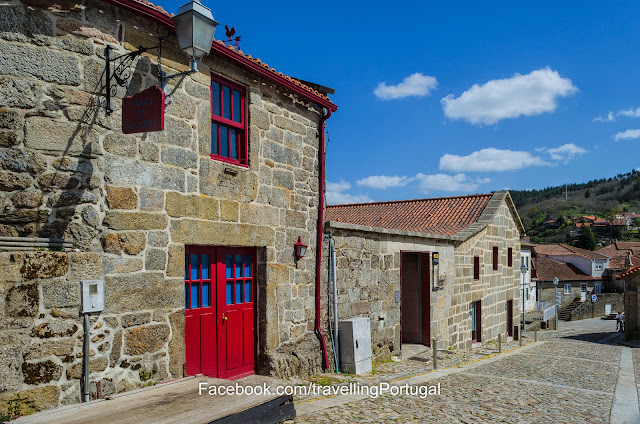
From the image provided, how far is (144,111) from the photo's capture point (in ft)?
18.8

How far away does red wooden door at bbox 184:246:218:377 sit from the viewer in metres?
7.00

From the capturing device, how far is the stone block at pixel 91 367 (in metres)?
5.38

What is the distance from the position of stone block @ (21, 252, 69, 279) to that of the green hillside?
99736mm

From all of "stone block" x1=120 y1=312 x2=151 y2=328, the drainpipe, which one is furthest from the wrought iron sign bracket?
the drainpipe

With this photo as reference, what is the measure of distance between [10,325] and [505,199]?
1891 cm

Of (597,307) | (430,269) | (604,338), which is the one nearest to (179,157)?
(430,269)

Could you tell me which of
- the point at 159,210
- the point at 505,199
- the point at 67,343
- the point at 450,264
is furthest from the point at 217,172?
the point at 505,199

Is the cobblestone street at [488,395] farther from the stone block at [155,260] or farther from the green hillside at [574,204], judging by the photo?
the green hillside at [574,204]

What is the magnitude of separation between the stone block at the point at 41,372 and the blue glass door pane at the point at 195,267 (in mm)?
2165

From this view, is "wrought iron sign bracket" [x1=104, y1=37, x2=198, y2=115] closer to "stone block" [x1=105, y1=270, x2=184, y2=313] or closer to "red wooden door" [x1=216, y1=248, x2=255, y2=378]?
"stone block" [x1=105, y1=270, x2=184, y2=313]

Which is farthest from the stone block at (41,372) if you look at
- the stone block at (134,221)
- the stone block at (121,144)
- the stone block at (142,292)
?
the stone block at (121,144)

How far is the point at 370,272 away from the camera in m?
11.1

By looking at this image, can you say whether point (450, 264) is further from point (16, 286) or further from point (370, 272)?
point (16, 286)

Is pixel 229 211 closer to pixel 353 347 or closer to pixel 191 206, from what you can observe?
pixel 191 206
